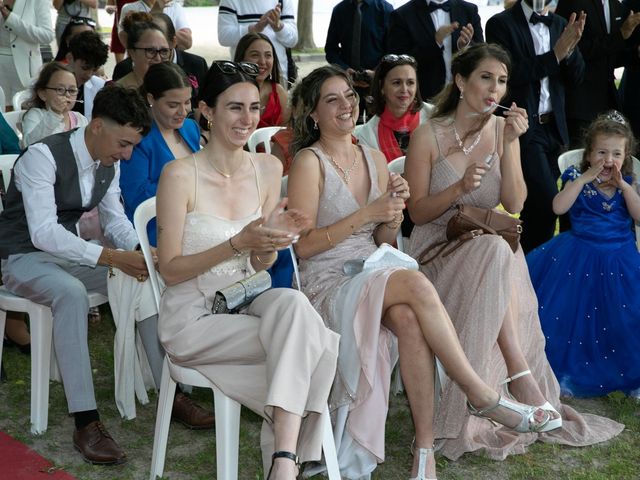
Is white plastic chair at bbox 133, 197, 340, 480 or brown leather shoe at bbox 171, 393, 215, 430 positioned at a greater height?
white plastic chair at bbox 133, 197, 340, 480

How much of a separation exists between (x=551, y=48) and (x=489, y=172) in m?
1.76

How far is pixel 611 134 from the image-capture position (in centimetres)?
436

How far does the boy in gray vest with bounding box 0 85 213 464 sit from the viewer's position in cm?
356

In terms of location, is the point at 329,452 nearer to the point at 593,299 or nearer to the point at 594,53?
the point at 593,299

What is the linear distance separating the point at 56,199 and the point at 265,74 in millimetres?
2102

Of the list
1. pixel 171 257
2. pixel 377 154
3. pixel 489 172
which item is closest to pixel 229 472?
pixel 171 257

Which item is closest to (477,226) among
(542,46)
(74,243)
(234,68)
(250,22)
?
(234,68)

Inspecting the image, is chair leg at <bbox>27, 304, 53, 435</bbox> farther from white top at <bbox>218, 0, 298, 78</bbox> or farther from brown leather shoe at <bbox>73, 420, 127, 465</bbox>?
white top at <bbox>218, 0, 298, 78</bbox>

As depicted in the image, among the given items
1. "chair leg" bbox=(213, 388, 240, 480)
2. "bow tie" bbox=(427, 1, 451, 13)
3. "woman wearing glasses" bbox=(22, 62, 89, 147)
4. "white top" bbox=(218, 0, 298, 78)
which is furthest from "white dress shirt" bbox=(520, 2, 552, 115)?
"chair leg" bbox=(213, 388, 240, 480)

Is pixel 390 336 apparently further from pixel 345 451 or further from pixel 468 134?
pixel 468 134

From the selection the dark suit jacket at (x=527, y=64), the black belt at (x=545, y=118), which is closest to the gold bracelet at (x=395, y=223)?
the dark suit jacket at (x=527, y=64)

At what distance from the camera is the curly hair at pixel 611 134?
437 cm

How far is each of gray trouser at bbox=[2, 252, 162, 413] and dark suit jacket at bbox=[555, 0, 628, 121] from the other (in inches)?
142

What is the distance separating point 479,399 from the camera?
3.36m
